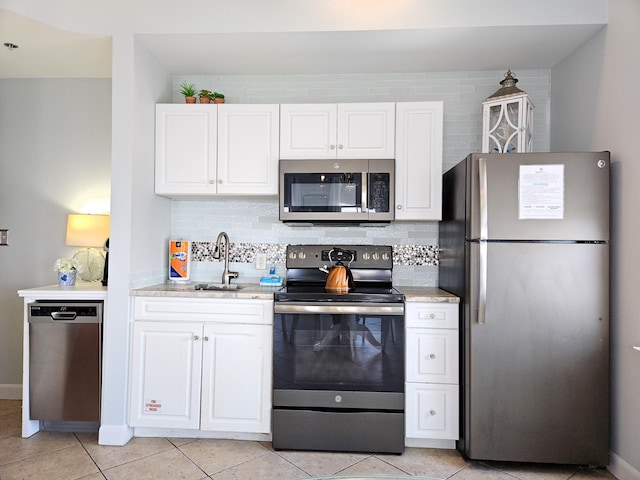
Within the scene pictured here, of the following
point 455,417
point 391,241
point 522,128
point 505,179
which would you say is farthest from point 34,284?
point 522,128

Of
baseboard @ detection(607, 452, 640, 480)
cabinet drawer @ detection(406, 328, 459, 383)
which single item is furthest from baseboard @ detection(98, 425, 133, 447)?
baseboard @ detection(607, 452, 640, 480)

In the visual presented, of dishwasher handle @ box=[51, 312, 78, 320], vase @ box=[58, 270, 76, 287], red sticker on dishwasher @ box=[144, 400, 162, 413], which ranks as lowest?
red sticker on dishwasher @ box=[144, 400, 162, 413]

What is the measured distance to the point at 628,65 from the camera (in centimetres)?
206

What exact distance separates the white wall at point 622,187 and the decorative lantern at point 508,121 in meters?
0.37

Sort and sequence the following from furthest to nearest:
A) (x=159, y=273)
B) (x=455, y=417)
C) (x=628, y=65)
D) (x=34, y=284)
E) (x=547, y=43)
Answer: (x=34, y=284) < (x=159, y=273) < (x=547, y=43) < (x=455, y=417) < (x=628, y=65)

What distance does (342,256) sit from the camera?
9.37ft

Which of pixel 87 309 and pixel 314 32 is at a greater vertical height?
pixel 314 32

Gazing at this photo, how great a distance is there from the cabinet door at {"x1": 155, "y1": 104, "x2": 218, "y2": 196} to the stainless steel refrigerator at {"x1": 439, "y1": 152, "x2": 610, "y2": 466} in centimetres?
169

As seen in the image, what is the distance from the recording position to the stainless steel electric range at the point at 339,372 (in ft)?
7.44

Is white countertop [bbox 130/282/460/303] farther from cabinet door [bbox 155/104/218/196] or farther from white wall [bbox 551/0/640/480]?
white wall [bbox 551/0/640/480]

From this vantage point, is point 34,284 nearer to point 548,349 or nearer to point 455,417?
point 455,417

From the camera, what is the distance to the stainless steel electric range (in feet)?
7.44

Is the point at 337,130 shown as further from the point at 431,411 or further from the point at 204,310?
the point at 431,411

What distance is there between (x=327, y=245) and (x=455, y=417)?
135cm
